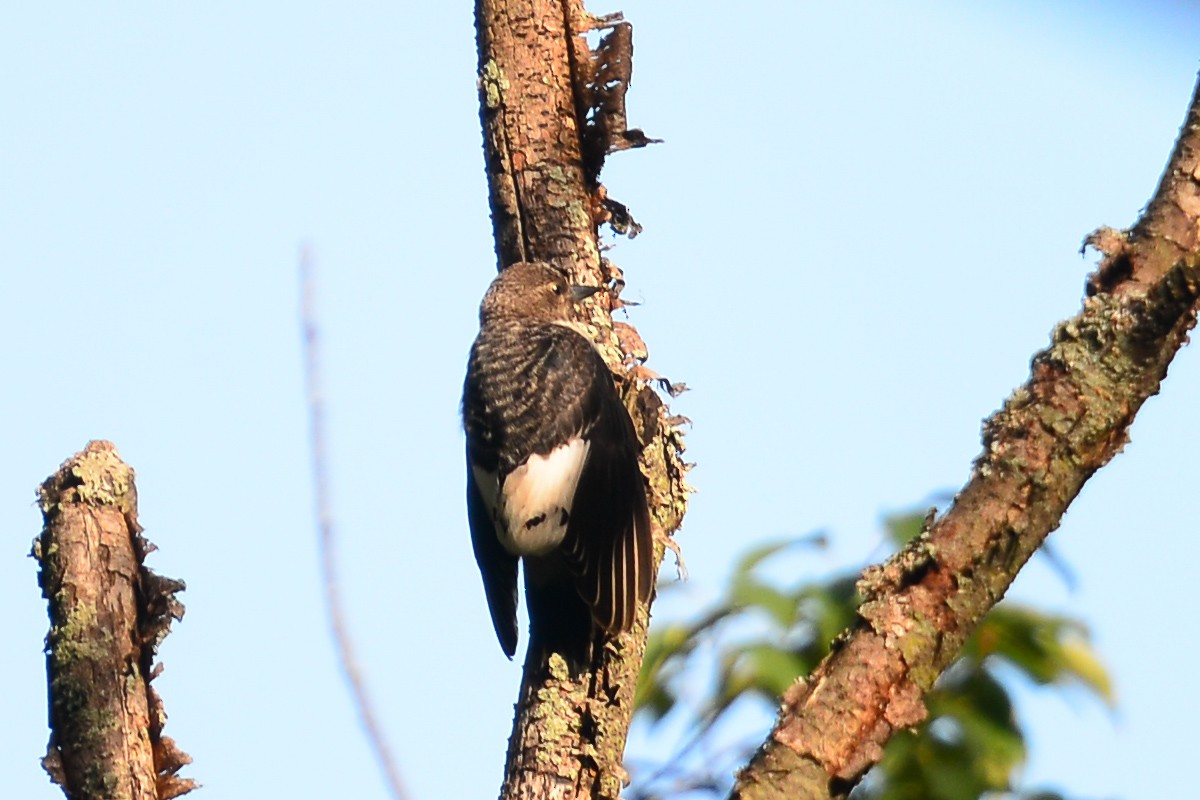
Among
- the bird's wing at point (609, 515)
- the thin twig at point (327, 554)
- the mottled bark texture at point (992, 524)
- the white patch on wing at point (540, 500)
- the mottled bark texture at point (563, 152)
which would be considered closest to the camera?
the thin twig at point (327, 554)

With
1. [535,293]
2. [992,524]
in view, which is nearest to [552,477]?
[535,293]

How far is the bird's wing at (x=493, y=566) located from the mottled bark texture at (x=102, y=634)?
1625mm

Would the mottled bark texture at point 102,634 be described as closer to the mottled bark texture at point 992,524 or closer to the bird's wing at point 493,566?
the mottled bark texture at point 992,524

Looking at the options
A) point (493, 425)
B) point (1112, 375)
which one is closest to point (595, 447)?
point (493, 425)

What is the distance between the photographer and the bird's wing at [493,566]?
5.00 meters

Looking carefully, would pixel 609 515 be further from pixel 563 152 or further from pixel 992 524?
pixel 992 524

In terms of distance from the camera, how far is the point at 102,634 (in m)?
3.44

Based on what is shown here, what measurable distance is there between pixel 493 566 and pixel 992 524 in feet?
6.91

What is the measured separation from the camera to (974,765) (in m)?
3.68

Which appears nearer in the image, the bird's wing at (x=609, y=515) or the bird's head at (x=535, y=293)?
the bird's wing at (x=609, y=515)

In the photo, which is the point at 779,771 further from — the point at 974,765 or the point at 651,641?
the point at 651,641

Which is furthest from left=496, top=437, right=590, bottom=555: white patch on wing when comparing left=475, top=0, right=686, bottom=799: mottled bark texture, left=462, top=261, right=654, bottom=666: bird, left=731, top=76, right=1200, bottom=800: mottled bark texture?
left=731, top=76, right=1200, bottom=800: mottled bark texture

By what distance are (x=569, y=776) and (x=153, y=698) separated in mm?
1172

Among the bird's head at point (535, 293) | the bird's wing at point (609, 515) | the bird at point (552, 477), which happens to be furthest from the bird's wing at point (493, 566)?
the bird's head at point (535, 293)
